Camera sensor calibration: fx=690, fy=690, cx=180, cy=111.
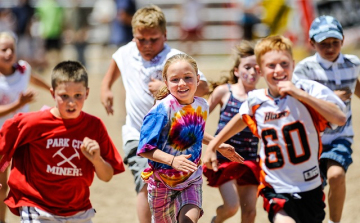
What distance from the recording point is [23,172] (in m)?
Answer: 5.12

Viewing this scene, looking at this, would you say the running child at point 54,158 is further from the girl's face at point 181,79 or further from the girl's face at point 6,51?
the girl's face at point 6,51

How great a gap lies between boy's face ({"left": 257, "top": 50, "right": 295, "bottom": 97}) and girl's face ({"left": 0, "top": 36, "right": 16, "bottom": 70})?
9.84 ft

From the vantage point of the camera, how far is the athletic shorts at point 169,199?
4.84 metres

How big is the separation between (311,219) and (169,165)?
1216 millimetres

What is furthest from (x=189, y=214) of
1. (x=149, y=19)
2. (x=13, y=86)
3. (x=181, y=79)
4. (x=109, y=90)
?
(x=13, y=86)

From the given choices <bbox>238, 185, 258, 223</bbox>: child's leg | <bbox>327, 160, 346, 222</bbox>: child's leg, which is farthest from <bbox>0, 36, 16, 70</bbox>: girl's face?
<bbox>327, 160, 346, 222</bbox>: child's leg

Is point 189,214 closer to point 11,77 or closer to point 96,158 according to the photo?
point 96,158

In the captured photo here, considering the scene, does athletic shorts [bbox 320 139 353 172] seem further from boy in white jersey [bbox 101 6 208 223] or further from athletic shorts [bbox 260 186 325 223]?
boy in white jersey [bbox 101 6 208 223]

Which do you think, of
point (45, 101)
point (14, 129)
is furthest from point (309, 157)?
point (45, 101)

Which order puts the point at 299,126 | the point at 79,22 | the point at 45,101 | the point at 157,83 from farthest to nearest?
the point at 79,22 → the point at 45,101 → the point at 157,83 → the point at 299,126

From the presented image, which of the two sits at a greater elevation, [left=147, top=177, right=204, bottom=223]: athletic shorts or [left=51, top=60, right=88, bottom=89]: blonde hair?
[left=51, top=60, right=88, bottom=89]: blonde hair

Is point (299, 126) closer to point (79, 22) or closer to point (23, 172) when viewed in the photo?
point (23, 172)

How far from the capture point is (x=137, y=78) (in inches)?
237

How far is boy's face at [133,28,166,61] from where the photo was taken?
5.80 m
